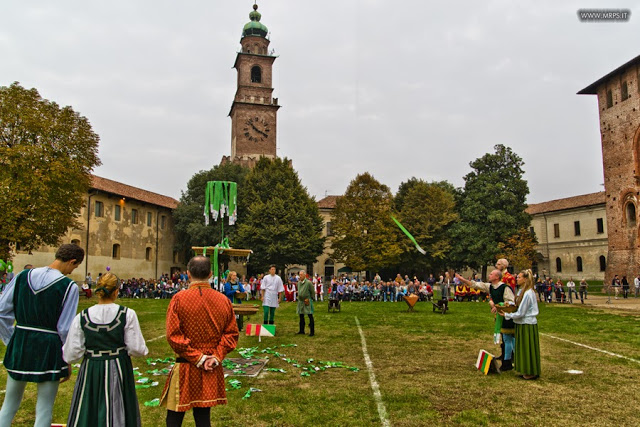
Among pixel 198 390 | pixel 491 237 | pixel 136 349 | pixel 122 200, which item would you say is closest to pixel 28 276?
pixel 136 349

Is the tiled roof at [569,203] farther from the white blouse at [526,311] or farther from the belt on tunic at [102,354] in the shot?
the belt on tunic at [102,354]

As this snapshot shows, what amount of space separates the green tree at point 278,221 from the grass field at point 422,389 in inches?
1144

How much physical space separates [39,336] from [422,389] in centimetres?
533

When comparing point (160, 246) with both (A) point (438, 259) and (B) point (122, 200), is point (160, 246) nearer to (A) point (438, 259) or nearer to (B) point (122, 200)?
(B) point (122, 200)

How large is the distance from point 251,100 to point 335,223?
21.5 metres

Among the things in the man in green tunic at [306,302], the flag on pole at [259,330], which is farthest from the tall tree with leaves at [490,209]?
the flag on pole at [259,330]

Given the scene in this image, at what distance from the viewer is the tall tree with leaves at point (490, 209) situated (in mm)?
45625

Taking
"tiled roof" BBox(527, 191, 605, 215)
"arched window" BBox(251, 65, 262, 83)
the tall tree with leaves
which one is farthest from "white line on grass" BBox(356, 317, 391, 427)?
"arched window" BBox(251, 65, 262, 83)

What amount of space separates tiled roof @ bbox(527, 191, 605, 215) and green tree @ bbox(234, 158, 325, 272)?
1236 inches

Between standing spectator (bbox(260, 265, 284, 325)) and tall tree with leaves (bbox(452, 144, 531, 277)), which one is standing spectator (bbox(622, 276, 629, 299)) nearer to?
tall tree with leaves (bbox(452, 144, 531, 277))

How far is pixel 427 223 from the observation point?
4778cm

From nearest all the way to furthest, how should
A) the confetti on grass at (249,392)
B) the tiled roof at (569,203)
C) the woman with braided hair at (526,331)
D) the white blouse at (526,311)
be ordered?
the confetti on grass at (249,392) → the woman with braided hair at (526,331) → the white blouse at (526,311) → the tiled roof at (569,203)

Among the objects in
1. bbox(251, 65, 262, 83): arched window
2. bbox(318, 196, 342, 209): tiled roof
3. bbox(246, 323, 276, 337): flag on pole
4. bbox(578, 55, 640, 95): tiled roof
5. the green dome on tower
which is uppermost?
the green dome on tower

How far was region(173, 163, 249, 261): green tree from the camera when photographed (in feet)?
146
